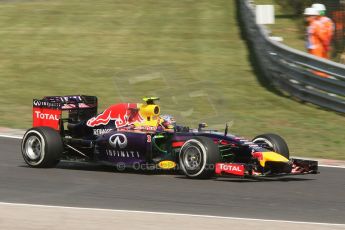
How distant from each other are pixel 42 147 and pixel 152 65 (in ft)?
32.2

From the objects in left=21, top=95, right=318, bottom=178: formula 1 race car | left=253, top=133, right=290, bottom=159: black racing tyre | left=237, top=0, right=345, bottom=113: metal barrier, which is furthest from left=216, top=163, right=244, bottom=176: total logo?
left=237, top=0, right=345, bottom=113: metal barrier

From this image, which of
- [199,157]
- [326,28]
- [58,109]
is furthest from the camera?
[326,28]

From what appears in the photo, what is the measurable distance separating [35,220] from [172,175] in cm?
372

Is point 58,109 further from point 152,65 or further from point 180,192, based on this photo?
point 152,65

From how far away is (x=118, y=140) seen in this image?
10.5 m

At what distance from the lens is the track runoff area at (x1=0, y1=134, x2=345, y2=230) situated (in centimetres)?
680

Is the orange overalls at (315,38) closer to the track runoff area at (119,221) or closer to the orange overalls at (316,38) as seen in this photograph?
the orange overalls at (316,38)

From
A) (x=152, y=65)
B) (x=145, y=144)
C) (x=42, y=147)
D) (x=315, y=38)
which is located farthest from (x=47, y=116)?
(x=152, y=65)

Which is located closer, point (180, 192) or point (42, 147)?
point (180, 192)

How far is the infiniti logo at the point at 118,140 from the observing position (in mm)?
10477

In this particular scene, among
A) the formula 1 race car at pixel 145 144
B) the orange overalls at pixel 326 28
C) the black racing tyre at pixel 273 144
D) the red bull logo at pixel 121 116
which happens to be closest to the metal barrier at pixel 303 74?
the orange overalls at pixel 326 28

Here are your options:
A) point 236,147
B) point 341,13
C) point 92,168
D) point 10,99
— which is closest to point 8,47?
point 10,99

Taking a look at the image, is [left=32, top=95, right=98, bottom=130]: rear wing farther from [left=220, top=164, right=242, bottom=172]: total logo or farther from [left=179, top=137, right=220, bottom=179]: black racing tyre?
[left=220, top=164, right=242, bottom=172]: total logo

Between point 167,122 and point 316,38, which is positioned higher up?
point 316,38
